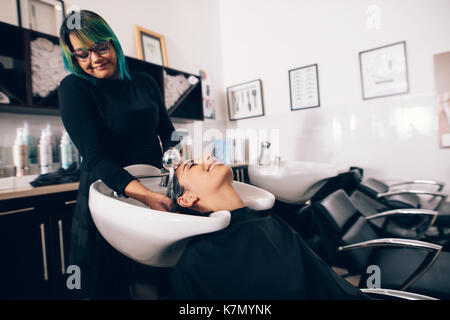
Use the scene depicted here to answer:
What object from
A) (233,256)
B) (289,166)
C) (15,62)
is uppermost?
(15,62)

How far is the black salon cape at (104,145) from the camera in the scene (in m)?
0.81

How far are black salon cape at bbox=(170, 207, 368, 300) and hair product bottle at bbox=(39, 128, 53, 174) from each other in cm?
124

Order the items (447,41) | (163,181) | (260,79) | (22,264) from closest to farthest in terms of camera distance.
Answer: (163,181), (22,264), (447,41), (260,79)

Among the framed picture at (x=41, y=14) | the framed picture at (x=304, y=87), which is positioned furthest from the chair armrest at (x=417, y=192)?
the framed picture at (x=41, y=14)

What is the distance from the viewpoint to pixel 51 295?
1.11m

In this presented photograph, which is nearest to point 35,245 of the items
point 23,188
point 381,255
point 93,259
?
point 23,188

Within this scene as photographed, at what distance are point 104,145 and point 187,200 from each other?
1.21 ft

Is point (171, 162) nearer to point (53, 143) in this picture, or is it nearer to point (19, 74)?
point (53, 143)

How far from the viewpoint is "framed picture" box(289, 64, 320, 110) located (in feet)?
7.57

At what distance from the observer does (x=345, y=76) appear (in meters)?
2.17

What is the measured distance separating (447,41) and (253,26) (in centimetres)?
173

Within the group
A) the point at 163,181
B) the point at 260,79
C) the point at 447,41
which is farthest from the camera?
the point at 260,79
